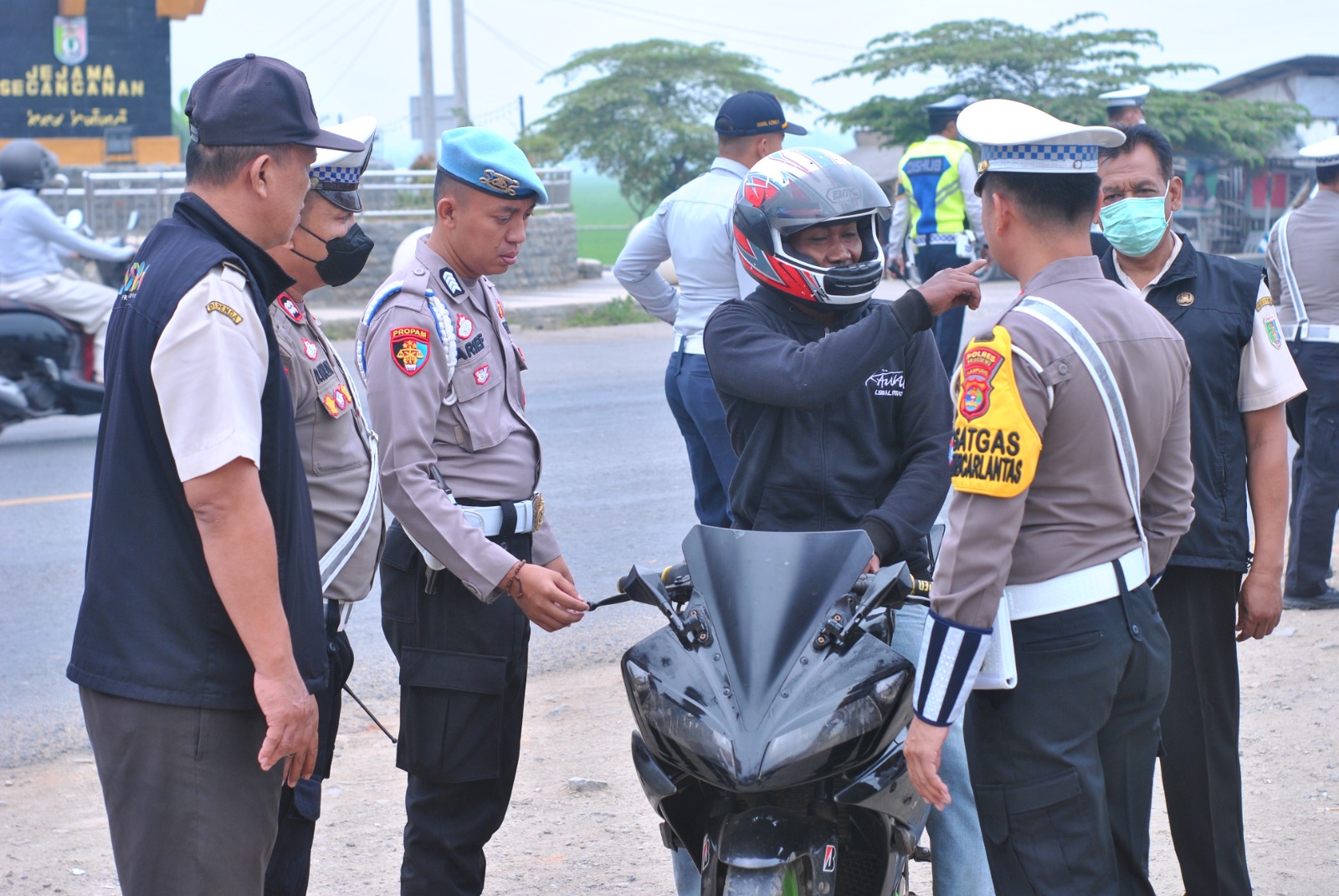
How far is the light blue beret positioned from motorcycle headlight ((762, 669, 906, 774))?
156 centimetres

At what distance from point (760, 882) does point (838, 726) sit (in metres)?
0.31

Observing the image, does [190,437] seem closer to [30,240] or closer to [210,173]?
[210,173]

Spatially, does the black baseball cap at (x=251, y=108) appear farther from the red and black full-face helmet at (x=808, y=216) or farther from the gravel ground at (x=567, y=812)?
the gravel ground at (x=567, y=812)

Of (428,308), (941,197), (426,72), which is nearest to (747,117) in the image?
(428,308)

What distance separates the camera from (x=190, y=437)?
2.30m

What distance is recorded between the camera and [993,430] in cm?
251

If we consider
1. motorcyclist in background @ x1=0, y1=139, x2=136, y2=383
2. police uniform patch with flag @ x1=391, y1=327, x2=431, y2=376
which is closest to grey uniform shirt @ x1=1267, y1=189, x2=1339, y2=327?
police uniform patch with flag @ x1=391, y1=327, x2=431, y2=376

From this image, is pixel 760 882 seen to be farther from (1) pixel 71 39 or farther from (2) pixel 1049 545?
(1) pixel 71 39

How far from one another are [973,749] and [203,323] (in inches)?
64.5

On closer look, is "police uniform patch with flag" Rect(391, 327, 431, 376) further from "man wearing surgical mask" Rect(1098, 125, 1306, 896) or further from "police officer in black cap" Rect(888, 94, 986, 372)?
"police officer in black cap" Rect(888, 94, 986, 372)

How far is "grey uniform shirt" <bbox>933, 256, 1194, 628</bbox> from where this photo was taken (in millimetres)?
2514

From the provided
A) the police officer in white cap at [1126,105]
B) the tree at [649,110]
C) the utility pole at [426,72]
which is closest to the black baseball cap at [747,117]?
the police officer in white cap at [1126,105]

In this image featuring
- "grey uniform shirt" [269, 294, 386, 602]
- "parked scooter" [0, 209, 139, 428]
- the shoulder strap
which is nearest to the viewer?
the shoulder strap

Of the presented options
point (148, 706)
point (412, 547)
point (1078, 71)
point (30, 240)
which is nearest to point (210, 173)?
point (148, 706)
